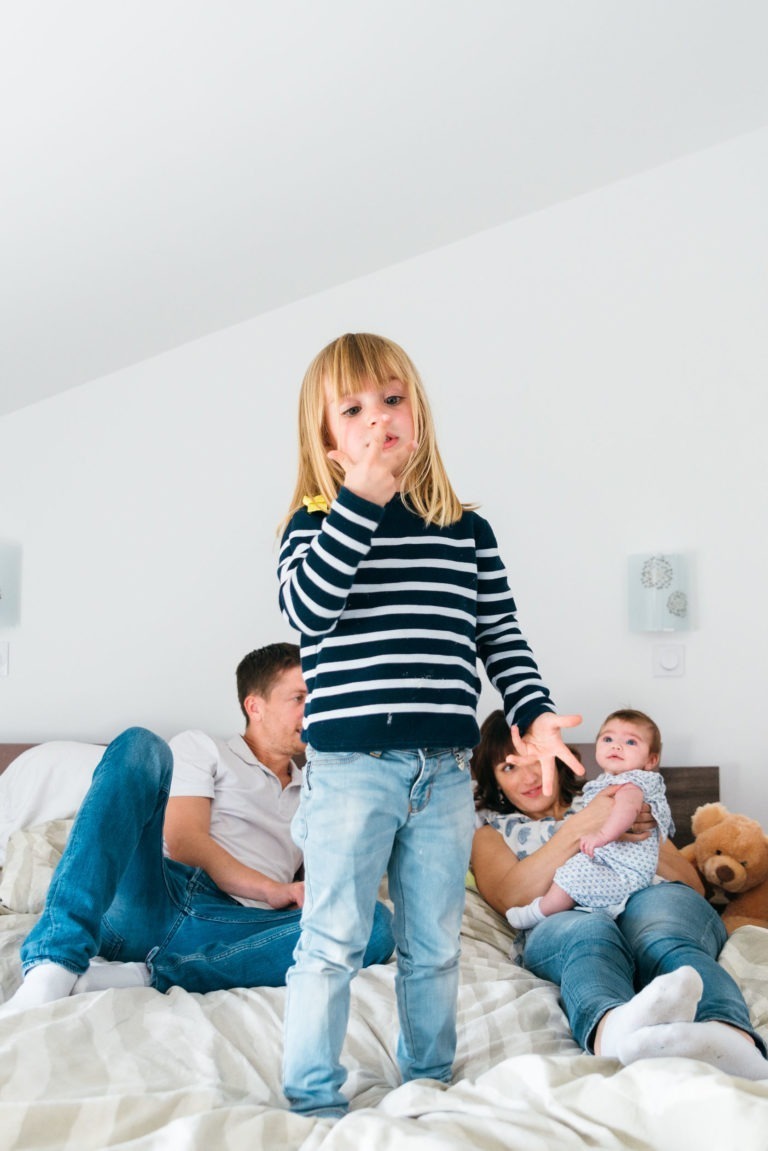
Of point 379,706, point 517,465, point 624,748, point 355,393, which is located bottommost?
point 624,748

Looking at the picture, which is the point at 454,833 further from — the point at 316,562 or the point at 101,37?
the point at 101,37

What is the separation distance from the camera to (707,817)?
97.6 inches

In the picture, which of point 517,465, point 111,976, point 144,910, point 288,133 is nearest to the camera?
point 111,976

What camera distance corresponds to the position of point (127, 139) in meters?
2.28

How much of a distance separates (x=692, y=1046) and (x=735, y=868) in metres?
1.12

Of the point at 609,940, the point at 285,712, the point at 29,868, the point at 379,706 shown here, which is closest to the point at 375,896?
the point at 379,706

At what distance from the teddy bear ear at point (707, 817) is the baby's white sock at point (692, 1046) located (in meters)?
1.22

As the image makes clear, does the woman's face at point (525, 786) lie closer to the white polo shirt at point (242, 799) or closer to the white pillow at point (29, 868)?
the white polo shirt at point (242, 799)

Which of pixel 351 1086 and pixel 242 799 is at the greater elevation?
pixel 242 799

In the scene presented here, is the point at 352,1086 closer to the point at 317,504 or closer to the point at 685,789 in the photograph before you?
the point at 317,504

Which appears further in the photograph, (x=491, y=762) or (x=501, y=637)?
(x=491, y=762)

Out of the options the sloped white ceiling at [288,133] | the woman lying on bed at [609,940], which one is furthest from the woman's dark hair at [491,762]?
the sloped white ceiling at [288,133]

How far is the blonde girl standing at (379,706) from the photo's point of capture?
1291mm

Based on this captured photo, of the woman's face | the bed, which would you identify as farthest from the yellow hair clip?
the woman's face
